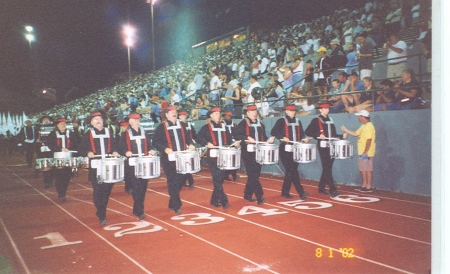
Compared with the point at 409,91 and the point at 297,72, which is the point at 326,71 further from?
the point at 409,91

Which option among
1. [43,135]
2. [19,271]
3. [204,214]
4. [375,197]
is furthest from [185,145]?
[43,135]

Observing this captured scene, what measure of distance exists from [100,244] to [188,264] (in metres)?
1.75

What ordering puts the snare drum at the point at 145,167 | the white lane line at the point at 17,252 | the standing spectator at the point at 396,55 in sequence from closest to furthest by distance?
the white lane line at the point at 17,252 < the snare drum at the point at 145,167 < the standing spectator at the point at 396,55

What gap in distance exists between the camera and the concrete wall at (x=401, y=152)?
28.5ft

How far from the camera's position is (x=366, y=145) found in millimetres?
9070

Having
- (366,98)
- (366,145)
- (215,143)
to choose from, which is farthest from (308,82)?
(215,143)

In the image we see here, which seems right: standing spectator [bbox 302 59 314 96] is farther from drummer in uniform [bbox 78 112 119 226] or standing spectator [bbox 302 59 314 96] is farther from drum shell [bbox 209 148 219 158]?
drummer in uniform [bbox 78 112 119 226]

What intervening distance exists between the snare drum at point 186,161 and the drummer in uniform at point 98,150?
3.83 ft

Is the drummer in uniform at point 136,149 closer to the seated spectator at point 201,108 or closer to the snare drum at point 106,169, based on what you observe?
the snare drum at point 106,169

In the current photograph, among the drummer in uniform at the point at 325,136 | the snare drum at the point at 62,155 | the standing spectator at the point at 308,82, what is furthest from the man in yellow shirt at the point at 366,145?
the snare drum at the point at 62,155

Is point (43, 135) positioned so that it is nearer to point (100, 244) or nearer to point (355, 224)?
point (100, 244)

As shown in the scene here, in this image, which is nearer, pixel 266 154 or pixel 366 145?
pixel 266 154

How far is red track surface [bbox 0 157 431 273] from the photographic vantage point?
4.84 metres
